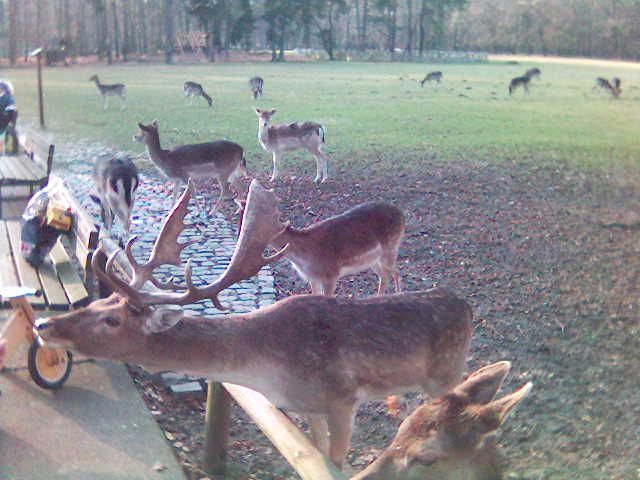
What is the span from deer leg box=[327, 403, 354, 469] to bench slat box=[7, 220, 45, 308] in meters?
1.63

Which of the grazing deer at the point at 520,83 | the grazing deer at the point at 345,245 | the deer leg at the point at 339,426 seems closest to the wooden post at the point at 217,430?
the deer leg at the point at 339,426

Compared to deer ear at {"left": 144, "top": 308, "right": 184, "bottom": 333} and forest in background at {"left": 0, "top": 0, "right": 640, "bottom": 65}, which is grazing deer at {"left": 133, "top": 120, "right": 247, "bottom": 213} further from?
deer ear at {"left": 144, "top": 308, "right": 184, "bottom": 333}

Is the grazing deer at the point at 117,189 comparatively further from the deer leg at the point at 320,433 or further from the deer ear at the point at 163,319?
the deer ear at the point at 163,319

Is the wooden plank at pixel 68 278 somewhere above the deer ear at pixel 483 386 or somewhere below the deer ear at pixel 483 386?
below

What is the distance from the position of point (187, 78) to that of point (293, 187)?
1441 millimetres

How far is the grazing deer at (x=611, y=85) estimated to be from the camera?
216 inches

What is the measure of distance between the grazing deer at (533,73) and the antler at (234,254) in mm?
A: 3568

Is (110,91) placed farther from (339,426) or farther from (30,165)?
(339,426)

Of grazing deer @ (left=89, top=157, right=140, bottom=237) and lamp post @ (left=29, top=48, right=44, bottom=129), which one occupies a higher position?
lamp post @ (left=29, top=48, right=44, bottom=129)

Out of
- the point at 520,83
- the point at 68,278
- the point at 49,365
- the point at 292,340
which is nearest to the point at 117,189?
the point at 68,278

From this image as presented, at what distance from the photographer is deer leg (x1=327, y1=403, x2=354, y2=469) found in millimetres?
2098

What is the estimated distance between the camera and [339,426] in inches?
82.8

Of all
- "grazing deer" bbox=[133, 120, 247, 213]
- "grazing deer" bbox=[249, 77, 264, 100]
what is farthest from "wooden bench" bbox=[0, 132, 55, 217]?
"grazing deer" bbox=[249, 77, 264, 100]

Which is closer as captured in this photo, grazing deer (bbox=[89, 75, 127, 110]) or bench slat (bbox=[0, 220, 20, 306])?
bench slat (bbox=[0, 220, 20, 306])
